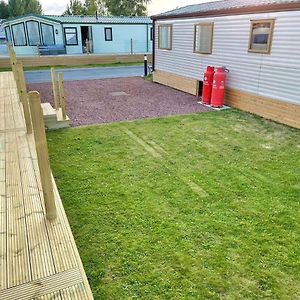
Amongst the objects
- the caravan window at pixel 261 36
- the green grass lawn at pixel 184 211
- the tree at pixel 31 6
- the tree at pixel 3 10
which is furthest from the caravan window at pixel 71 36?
the tree at pixel 3 10

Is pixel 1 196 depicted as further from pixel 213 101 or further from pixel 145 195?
pixel 213 101

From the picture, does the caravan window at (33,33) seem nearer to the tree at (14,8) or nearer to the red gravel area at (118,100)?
the red gravel area at (118,100)

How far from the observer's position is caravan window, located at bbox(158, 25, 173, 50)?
10.7 metres

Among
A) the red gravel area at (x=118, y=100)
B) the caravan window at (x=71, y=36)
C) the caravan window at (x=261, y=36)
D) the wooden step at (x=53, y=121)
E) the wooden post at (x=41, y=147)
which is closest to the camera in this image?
the wooden post at (x=41, y=147)

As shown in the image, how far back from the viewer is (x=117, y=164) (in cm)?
459

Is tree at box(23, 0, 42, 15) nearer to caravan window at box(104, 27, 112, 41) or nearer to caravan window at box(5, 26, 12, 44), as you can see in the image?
caravan window at box(5, 26, 12, 44)

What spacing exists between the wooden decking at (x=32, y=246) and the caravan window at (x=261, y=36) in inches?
220

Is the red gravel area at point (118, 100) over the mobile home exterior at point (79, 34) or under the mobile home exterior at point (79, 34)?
under

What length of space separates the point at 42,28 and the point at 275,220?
2099 cm

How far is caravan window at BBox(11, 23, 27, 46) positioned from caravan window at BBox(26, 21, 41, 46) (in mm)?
312

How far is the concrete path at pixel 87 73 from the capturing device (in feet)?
44.0

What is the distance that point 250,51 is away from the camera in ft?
23.6

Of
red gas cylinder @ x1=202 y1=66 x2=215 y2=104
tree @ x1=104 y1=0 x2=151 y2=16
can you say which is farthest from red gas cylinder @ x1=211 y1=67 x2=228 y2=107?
tree @ x1=104 y1=0 x2=151 y2=16

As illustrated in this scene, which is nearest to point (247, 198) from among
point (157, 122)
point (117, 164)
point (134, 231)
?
point (134, 231)
